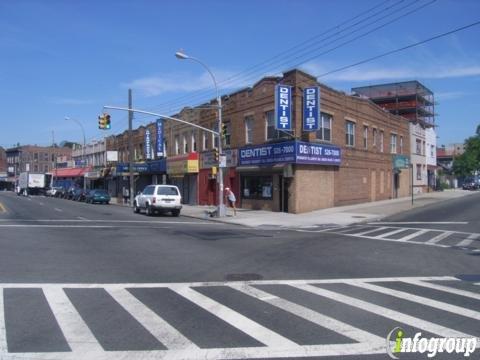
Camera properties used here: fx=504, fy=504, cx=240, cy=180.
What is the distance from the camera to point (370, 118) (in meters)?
40.1

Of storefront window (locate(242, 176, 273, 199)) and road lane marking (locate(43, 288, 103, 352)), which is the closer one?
road lane marking (locate(43, 288, 103, 352))

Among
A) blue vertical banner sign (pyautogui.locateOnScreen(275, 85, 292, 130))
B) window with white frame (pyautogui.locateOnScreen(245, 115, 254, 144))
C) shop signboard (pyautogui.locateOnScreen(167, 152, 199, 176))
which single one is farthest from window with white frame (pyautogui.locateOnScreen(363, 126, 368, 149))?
shop signboard (pyautogui.locateOnScreen(167, 152, 199, 176))

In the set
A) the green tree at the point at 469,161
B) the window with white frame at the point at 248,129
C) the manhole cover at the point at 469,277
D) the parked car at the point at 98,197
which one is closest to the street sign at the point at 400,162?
the window with white frame at the point at 248,129

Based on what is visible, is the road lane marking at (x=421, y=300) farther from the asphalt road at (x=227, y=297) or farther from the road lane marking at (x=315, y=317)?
the road lane marking at (x=315, y=317)

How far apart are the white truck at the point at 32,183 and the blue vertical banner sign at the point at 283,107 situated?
5826cm

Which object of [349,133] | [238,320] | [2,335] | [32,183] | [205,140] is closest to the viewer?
[2,335]

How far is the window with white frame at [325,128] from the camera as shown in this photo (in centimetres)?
3258

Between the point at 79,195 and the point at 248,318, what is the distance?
52.7 meters

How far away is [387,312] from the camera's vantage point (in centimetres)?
750

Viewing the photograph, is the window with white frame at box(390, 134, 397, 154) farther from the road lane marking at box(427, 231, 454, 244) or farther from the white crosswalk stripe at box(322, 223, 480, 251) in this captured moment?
the road lane marking at box(427, 231, 454, 244)

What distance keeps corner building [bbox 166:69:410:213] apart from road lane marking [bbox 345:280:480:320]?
19.8m

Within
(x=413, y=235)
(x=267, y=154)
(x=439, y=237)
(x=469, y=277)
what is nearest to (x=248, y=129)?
(x=267, y=154)

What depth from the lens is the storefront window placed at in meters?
32.6

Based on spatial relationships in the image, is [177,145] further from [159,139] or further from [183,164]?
[183,164]
